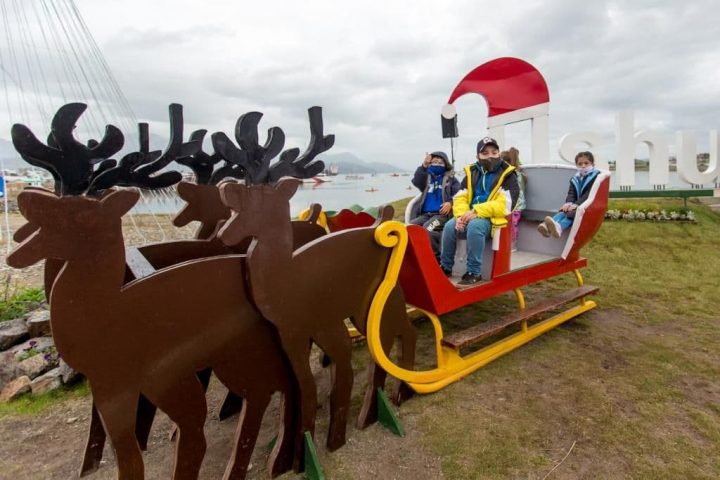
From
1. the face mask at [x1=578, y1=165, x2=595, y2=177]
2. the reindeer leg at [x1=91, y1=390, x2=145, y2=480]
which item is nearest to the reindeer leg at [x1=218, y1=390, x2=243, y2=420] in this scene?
the reindeer leg at [x1=91, y1=390, x2=145, y2=480]

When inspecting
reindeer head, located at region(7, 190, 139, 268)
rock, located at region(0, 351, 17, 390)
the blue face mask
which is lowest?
rock, located at region(0, 351, 17, 390)

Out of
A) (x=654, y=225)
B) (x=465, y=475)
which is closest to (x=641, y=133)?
(x=654, y=225)

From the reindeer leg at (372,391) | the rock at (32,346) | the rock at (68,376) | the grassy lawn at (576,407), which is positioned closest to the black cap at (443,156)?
the grassy lawn at (576,407)

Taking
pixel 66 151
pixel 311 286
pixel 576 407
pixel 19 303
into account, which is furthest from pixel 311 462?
pixel 19 303

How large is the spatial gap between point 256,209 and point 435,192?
264cm

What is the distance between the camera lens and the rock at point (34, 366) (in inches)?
142

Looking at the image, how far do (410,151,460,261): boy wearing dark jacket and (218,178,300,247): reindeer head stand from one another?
88.6 inches

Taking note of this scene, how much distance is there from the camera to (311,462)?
2.31 metres

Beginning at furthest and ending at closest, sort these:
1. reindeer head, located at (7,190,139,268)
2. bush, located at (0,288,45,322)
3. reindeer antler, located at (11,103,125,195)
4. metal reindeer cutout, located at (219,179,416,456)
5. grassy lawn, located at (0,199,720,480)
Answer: bush, located at (0,288,45,322) < grassy lawn, located at (0,199,720,480) < metal reindeer cutout, located at (219,179,416,456) < reindeer antler, located at (11,103,125,195) < reindeer head, located at (7,190,139,268)

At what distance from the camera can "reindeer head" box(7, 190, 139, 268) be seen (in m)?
1.58

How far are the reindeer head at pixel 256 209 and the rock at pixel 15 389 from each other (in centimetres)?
283

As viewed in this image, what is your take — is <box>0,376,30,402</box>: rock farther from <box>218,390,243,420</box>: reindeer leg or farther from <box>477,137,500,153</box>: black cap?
<box>477,137,500,153</box>: black cap

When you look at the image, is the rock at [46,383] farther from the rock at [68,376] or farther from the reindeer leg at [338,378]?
the reindeer leg at [338,378]

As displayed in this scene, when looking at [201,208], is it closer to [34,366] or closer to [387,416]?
[387,416]
